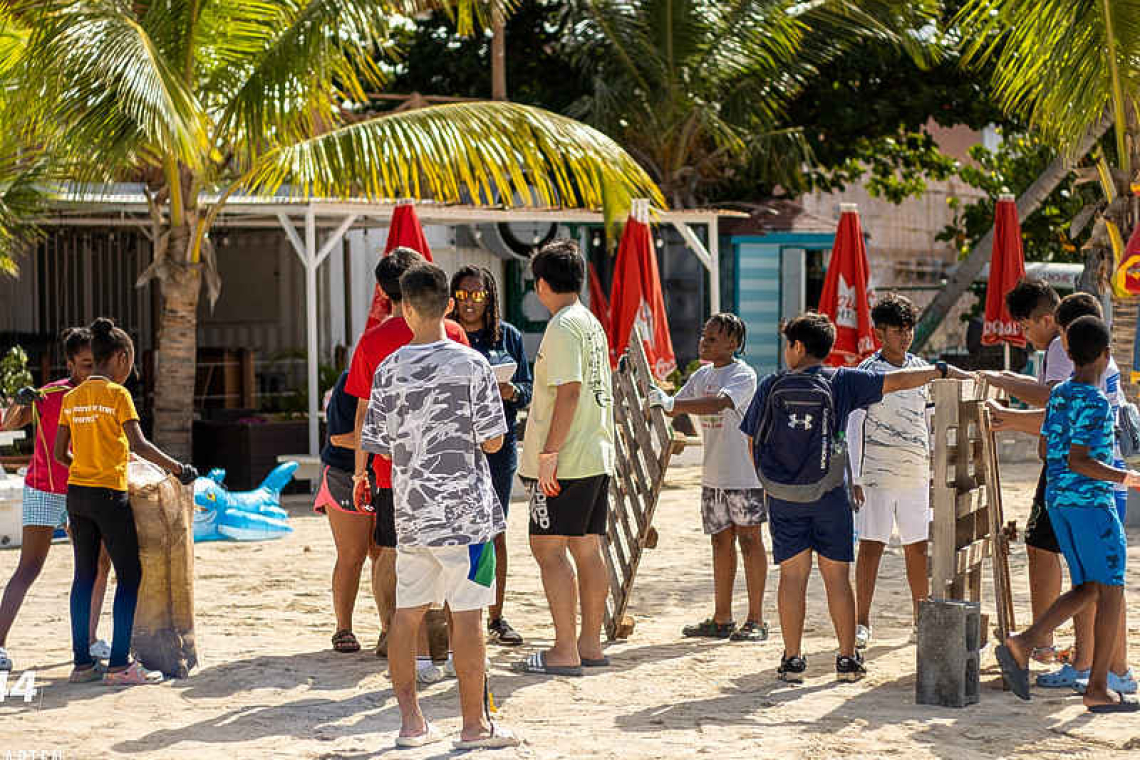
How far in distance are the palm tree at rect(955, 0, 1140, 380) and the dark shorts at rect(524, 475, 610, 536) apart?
215 inches

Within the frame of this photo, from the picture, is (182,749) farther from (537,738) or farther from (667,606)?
(667,606)

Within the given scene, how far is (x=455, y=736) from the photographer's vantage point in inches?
206

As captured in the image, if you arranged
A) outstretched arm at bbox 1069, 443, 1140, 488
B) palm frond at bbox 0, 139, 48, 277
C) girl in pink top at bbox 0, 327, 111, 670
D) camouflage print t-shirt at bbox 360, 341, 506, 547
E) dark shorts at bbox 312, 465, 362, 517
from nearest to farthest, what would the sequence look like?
camouflage print t-shirt at bbox 360, 341, 506, 547, outstretched arm at bbox 1069, 443, 1140, 488, girl in pink top at bbox 0, 327, 111, 670, dark shorts at bbox 312, 465, 362, 517, palm frond at bbox 0, 139, 48, 277

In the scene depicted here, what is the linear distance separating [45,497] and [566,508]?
215 cm

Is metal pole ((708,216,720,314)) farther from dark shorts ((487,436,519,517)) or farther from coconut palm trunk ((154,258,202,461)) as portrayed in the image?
dark shorts ((487,436,519,517))

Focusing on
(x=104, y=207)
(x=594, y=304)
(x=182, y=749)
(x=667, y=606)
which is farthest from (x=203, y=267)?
(x=182, y=749)

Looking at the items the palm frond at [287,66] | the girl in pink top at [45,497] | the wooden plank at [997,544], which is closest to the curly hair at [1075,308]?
the wooden plank at [997,544]

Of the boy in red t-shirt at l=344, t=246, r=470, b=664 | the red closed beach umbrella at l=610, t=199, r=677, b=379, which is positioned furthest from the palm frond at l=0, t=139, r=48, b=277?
the boy in red t-shirt at l=344, t=246, r=470, b=664

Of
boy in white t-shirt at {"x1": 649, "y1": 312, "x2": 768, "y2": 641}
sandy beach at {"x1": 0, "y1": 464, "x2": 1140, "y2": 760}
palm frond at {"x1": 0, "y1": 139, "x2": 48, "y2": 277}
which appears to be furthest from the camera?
palm frond at {"x1": 0, "y1": 139, "x2": 48, "y2": 277}

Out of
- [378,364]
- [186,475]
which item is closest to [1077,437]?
[378,364]

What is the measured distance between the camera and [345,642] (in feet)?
22.0

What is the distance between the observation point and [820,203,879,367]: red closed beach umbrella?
12672mm

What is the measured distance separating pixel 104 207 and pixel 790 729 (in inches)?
380

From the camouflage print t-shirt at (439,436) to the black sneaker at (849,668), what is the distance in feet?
6.00
